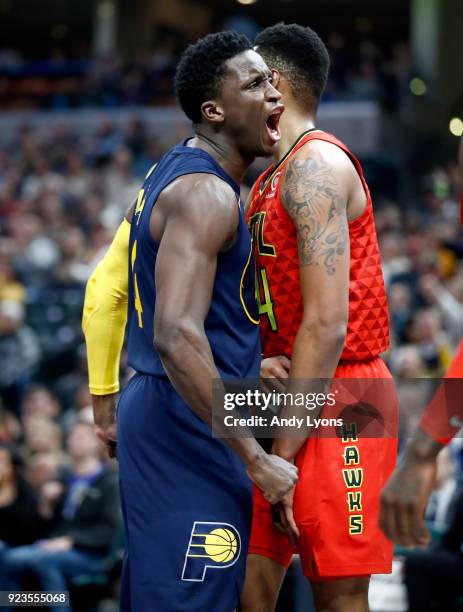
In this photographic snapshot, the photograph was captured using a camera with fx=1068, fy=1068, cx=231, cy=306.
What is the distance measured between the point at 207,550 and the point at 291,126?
1517mm

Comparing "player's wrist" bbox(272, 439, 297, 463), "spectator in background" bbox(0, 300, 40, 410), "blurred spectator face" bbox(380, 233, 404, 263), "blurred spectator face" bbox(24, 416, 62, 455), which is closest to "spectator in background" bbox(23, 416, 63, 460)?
"blurred spectator face" bbox(24, 416, 62, 455)

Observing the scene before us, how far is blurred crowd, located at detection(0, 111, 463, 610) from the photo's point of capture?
6762 mm

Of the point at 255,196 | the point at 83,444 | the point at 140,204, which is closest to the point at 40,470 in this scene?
the point at 83,444

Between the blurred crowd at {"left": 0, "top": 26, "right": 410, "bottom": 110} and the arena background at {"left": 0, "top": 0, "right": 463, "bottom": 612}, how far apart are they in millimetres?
43

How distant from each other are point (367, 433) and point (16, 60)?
71.1ft

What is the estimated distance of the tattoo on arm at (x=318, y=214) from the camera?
3.48 meters

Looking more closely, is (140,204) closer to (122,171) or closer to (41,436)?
(41,436)

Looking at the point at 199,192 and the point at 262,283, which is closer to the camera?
the point at 199,192

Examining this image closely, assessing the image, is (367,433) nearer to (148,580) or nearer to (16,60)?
(148,580)

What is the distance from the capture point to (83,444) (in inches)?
290

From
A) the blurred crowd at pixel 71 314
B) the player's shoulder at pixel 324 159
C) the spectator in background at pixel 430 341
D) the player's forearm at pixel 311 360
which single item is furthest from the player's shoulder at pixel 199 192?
the spectator in background at pixel 430 341

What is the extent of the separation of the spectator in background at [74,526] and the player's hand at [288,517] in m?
3.11

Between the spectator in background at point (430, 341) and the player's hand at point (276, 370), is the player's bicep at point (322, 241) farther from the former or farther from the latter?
the spectator in background at point (430, 341)

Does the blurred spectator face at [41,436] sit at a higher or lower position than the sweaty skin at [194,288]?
lower
